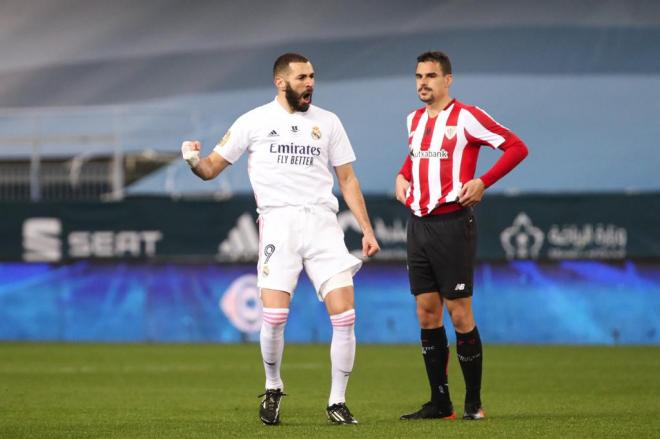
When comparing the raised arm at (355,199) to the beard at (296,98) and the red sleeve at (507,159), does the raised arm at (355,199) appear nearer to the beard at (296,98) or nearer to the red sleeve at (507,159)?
the beard at (296,98)

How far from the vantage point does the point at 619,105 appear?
69.7 ft

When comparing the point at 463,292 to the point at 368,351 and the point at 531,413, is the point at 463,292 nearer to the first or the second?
the point at 531,413

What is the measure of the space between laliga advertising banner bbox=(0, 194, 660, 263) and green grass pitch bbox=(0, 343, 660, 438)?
1226mm

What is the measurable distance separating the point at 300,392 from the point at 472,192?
2.94m

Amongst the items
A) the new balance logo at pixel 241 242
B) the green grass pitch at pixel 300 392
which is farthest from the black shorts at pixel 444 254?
the new balance logo at pixel 241 242

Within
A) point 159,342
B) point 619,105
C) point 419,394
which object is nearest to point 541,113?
point 619,105

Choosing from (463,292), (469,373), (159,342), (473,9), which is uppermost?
(473,9)

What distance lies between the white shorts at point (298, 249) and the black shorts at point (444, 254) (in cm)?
39

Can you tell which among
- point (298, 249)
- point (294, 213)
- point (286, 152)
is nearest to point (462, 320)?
point (298, 249)

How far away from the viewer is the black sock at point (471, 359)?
23.8 ft

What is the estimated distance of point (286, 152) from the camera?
23.5 feet

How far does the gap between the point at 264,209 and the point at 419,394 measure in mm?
2564

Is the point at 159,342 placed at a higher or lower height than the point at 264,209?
lower

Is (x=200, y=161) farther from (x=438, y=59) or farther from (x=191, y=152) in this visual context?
(x=438, y=59)
